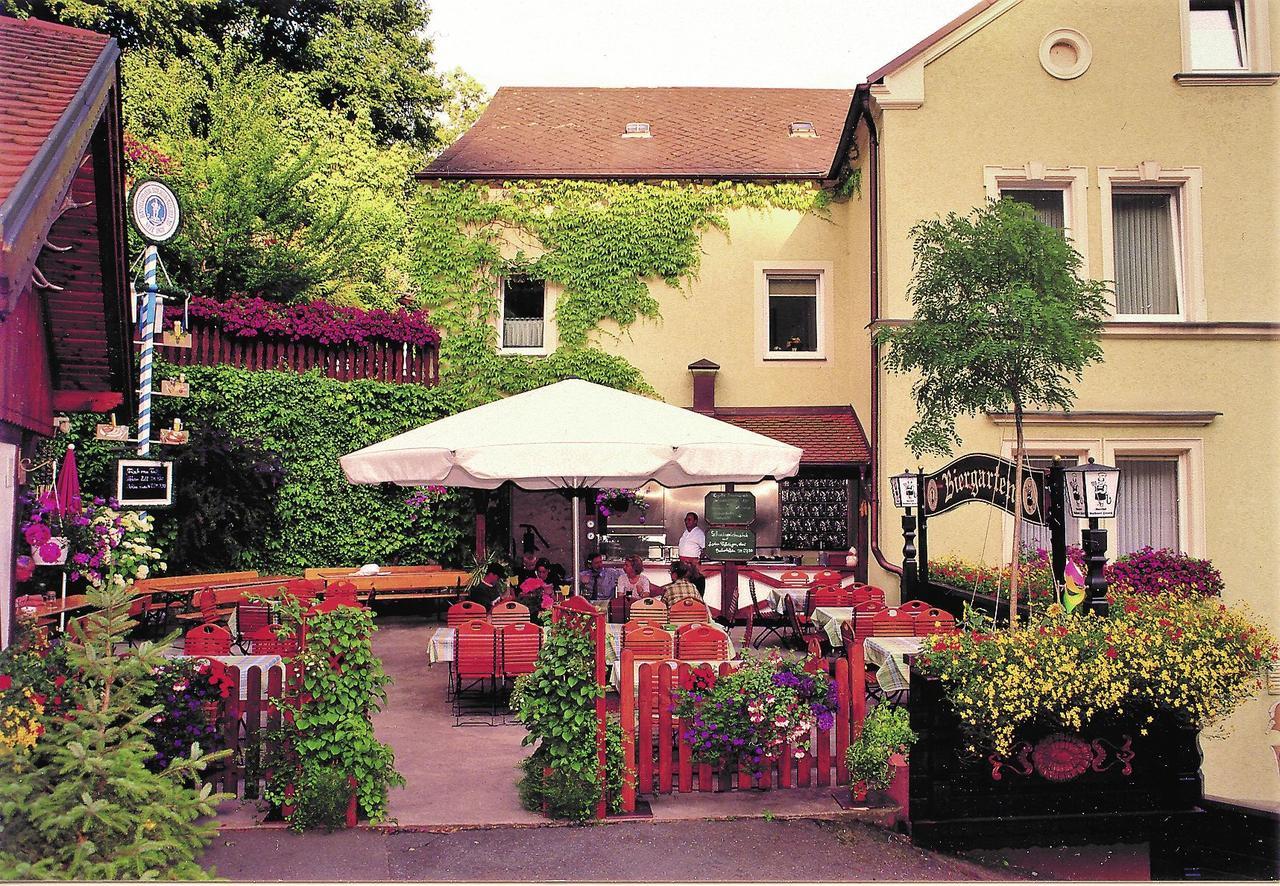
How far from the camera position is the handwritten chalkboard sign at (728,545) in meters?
14.0

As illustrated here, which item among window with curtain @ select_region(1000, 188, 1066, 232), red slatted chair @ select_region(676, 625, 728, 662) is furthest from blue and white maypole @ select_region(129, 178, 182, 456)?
window with curtain @ select_region(1000, 188, 1066, 232)

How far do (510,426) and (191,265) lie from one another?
495 inches

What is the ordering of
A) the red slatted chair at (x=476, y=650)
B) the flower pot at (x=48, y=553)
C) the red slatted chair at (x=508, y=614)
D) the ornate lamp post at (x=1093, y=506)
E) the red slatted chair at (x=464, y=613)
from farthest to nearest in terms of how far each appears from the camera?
the red slatted chair at (x=464, y=613) → the red slatted chair at (x=508, y=614) → the red slatted chair at (x=476, y=650) → the flower pot at (x=48, y=553) → the ornate lamp post at (x=1093, y=506)

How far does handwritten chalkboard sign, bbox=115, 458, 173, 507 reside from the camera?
838 cm

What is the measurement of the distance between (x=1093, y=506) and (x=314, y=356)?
Answer: 11.5 metres

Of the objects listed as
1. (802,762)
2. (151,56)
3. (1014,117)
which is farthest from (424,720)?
(151,56)

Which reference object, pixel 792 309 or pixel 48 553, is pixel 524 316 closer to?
pixel 792 309

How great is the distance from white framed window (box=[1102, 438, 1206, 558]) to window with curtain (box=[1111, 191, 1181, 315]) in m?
2.02

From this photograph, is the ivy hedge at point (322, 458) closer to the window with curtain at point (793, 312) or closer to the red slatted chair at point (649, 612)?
the window with curtain at point (793, 312)

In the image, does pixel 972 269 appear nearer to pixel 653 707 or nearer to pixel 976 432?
pixel 976 432

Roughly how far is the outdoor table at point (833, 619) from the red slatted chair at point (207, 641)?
18.4ft

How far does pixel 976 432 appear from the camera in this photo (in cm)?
1332

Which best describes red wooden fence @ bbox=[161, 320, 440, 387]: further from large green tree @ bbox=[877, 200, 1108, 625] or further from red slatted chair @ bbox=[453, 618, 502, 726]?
large green tree @ bbox=[877, 200, 1108, 625]

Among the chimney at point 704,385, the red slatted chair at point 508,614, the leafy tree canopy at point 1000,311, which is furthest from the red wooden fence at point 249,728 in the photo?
the chimney at point 704,385
